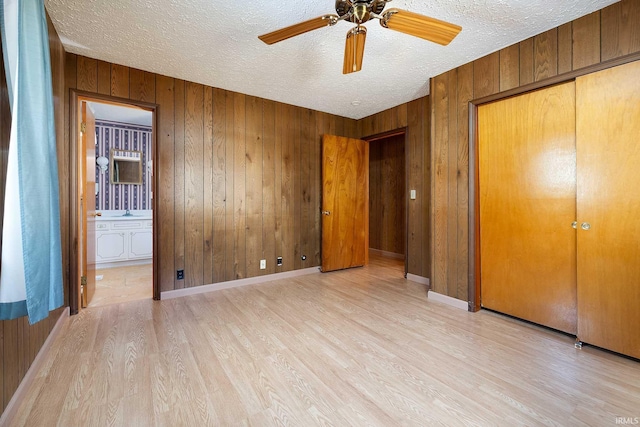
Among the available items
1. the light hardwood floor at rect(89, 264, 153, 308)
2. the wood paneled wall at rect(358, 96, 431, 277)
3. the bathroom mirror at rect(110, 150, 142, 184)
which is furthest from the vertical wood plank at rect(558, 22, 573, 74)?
the bathroom mirror at rect(110, 150, 142, 184)

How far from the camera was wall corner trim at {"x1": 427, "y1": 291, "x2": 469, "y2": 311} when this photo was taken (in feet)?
9.21

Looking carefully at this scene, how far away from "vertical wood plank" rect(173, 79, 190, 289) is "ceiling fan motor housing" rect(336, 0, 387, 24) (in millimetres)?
2295

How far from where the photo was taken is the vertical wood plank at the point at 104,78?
2721mm

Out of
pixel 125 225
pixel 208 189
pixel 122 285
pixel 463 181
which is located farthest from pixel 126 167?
pixel 463 181

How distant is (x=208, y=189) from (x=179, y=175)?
354 mm

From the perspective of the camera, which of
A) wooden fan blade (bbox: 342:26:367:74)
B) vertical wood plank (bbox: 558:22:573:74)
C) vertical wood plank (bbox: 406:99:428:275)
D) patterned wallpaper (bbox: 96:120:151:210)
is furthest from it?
patterned wallpaper (bbox: 96:120:151:210)

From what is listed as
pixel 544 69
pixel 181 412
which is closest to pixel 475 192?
pixel 544 69

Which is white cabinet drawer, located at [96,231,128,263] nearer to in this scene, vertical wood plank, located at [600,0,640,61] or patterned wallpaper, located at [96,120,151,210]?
patterned wallpaper, located at [96,120,151,210]

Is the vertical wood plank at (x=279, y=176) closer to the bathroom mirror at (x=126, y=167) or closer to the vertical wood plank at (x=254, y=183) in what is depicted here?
the vertical wood plank at (x=254, y=183)

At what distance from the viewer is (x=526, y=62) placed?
236 cm

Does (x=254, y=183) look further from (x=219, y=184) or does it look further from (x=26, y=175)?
(x=26, y=175)

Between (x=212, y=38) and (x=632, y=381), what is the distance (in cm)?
389

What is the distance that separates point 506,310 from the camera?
260 centimetres

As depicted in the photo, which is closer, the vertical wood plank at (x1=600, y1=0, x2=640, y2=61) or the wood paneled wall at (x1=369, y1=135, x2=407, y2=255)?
the vertical wood plank at (x1=600, y1=0, x2=640, y2=61)
